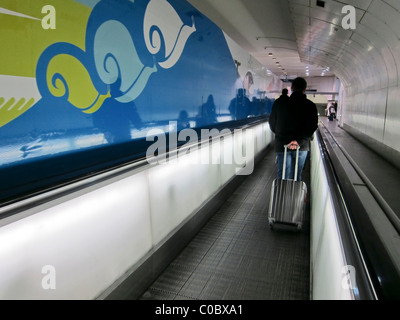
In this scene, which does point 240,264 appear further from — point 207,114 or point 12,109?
point 207,114

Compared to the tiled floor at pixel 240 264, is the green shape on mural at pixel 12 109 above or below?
above

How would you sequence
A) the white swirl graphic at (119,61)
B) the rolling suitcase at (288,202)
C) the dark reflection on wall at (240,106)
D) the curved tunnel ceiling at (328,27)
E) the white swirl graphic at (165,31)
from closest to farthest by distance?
the white swirl graphic at (119,61), the white swirl graphic at (165,31), the rolling suitcase at (288,202), the curved tunnel ceiling at (328,27), the dark reflection on wall at (240,106)

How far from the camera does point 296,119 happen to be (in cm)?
349

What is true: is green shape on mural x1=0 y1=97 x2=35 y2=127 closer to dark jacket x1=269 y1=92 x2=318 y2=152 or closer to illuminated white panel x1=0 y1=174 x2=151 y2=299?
illuminated white panel x1=0 y1=174 x2=151 y2=299

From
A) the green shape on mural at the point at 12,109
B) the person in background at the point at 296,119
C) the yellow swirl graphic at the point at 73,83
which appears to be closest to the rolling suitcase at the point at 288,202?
the person in background at the point at 296,119

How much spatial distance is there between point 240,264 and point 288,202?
1.02 metres

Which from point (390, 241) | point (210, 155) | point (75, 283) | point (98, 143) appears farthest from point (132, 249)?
point (210, 155)

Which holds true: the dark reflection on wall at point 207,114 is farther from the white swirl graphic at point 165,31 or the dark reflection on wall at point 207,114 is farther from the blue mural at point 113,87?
the white swirl graphic at point 165,31

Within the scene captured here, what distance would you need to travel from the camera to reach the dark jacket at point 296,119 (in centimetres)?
345

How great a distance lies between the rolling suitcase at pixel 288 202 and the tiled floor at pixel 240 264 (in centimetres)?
22

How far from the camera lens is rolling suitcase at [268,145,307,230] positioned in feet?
11.2

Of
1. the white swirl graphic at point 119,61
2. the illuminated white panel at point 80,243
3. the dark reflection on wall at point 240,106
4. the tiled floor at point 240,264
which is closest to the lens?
the illuminated white panel at point 80,243

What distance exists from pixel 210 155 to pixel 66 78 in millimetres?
2554

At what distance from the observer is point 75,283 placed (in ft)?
5.83
